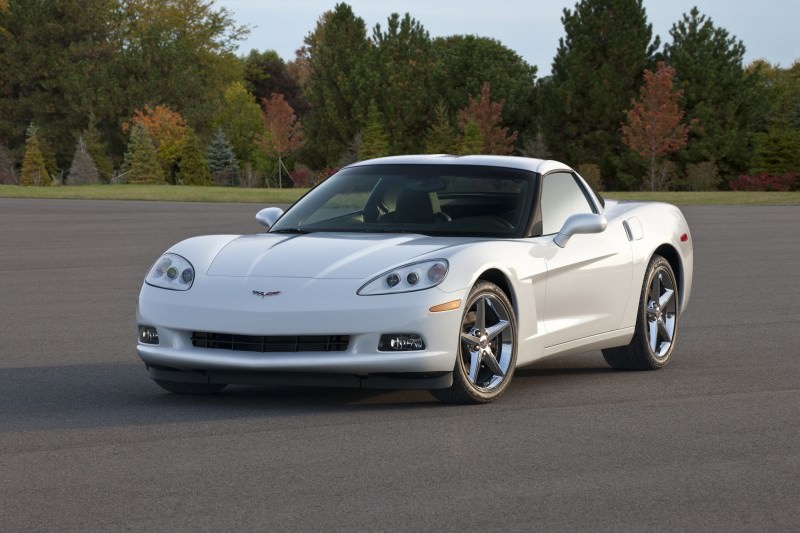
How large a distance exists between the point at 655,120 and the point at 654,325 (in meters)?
57.4

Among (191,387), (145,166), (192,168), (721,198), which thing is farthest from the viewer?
(192,168)

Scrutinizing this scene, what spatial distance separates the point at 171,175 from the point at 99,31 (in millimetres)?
20658

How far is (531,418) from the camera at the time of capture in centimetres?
760

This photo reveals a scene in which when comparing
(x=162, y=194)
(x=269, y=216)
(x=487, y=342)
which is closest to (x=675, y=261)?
(x=487, y=342)

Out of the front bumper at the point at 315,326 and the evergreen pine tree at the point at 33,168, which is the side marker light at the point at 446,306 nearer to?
the front bumper at the point at 315,326

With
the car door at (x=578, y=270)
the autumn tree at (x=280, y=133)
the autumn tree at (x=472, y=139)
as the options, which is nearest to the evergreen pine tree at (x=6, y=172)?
the autumn tree at (x=280, y=133)

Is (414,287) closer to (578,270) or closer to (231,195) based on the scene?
(578,270)

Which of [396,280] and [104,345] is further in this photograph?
[104,345]

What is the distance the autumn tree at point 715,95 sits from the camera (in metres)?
69.1

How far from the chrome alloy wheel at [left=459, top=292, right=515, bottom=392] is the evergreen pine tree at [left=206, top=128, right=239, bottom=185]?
72209 mm

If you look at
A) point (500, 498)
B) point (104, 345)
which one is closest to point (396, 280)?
point (500, 498)

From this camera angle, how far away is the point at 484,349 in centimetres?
802

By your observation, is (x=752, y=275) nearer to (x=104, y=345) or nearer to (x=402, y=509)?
(x=104, y=345)

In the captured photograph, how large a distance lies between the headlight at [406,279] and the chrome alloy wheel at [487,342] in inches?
11.6
